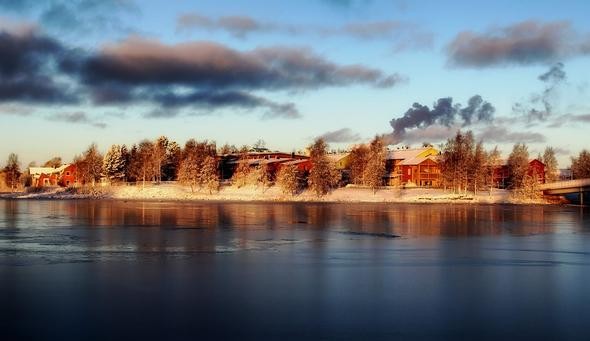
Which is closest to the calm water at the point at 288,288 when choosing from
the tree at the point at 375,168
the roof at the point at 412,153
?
the tree at the point at 375,168

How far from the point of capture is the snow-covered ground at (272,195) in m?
101

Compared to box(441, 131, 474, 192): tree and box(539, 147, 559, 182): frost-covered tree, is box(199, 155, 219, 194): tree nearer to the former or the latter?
box(441, 131, 474, 192): tree

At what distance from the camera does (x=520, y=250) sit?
31.0 meters

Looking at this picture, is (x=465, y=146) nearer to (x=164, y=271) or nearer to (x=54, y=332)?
(x=164, y=271)

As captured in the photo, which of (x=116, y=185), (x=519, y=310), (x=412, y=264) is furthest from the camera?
(x=116, y=185)

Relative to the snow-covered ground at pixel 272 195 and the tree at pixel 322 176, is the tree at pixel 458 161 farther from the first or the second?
the tree at pixel 322 176

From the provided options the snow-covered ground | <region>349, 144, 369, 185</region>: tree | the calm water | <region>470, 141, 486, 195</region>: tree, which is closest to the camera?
the calm water

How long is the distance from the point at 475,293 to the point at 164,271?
34.9 ft

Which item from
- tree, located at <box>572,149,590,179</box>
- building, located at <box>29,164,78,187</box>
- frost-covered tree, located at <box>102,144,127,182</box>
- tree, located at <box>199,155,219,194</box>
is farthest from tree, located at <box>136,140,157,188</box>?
tree, located at <box>572,149,590,179</box>

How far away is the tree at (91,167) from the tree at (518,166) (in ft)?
268

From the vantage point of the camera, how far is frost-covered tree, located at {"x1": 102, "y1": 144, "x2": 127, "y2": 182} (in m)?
129

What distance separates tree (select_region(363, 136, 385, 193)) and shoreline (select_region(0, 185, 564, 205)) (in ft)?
5.73

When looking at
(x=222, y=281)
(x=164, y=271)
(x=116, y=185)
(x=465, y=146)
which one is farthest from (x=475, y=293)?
(x=116, y=185)

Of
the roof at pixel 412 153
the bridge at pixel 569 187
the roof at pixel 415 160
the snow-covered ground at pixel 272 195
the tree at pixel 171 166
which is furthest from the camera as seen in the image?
the tree at pixel 171 166
